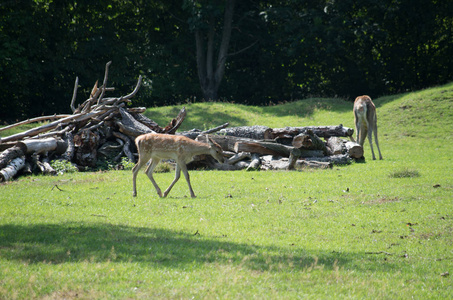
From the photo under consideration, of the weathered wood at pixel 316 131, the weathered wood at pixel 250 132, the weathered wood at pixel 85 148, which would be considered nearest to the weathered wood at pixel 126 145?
the weathered wood at pixel 85 148

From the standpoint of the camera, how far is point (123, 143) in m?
18.6

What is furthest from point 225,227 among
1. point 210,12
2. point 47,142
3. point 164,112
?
point 210,12

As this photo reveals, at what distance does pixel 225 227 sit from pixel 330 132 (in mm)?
11994

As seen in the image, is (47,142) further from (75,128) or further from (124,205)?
(124,205)

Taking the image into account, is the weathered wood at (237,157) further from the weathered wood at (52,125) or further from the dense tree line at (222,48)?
the dense tree line at (222,48)

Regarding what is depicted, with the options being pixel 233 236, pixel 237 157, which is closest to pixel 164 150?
pixel 233 236

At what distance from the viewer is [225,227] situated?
879 cm

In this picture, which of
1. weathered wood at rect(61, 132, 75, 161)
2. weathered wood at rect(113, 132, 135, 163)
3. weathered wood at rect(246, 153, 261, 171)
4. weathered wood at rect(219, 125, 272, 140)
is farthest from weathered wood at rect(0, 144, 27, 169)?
weathered wood at rect(246, 153, 261, 171)

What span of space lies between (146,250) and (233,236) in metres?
1.71

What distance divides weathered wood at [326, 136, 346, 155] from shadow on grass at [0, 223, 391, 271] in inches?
439

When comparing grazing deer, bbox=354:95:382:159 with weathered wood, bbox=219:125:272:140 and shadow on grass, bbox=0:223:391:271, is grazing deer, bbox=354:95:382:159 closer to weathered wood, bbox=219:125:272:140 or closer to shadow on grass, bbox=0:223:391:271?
weathered wood, bbox=219:125:272:140

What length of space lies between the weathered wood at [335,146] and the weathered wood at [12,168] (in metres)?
10.9

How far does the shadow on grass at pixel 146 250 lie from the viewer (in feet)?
21.7

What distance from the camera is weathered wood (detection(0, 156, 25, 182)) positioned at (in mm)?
14133
